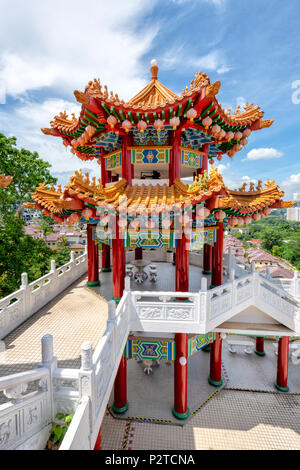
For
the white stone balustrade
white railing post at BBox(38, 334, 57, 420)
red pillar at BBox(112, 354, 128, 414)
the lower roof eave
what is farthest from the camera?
the lower roof eave

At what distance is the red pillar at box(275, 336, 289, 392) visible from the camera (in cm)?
1010

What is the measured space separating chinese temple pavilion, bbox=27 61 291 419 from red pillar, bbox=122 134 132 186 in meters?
0.03

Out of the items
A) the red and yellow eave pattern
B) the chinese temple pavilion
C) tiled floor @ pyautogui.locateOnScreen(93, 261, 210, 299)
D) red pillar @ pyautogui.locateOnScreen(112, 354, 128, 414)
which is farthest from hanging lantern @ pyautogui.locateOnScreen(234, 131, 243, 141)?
red pillar @ pyautogui.locateOnScreen(112, 354, 128, 414)

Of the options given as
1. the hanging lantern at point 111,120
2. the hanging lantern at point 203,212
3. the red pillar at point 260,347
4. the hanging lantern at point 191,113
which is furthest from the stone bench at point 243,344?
the hanging lantern at point 111,120

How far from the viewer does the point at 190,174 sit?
10828 millimetres

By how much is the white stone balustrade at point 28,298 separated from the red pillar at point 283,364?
9.86m

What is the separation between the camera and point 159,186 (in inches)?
309

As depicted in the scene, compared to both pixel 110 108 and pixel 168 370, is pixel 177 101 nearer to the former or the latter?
pixel 110 108

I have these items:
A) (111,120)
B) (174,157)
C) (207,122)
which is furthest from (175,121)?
(111,120)

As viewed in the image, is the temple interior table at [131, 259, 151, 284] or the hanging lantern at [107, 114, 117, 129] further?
the temple interior table at [131, 259, 151, 284]

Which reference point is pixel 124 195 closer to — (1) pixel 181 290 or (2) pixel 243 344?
(1) pixel 181 290

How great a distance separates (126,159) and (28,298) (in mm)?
5833

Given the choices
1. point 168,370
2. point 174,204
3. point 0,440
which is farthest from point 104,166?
point 168,370

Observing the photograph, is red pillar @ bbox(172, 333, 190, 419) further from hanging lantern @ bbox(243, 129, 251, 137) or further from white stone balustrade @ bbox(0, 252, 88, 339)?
hanging lantern @ bbox(243, 129, 251, 137)
